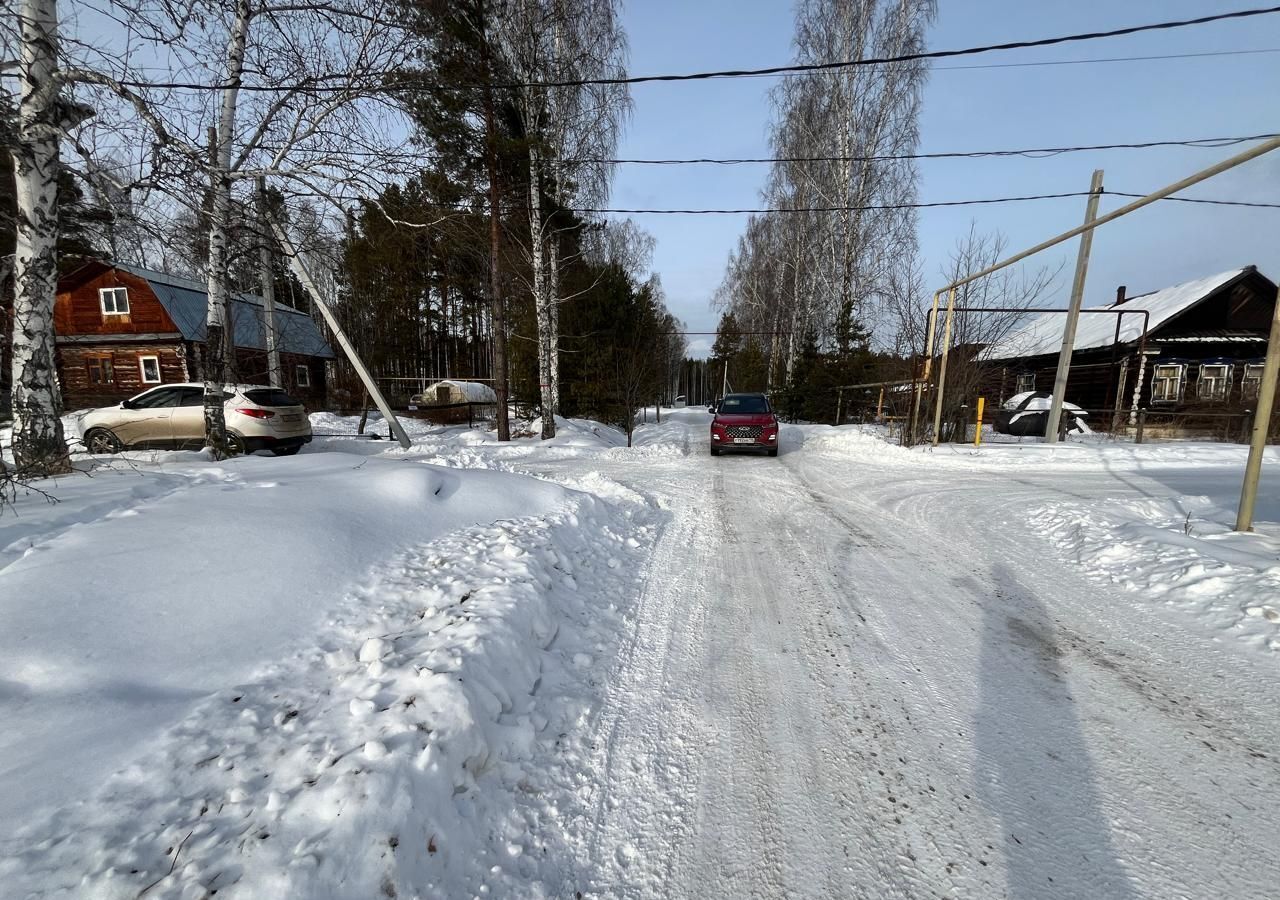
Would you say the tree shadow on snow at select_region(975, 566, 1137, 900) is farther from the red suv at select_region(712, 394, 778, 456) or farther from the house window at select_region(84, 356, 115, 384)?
the house window at select_region(84, 356, 115, 384)

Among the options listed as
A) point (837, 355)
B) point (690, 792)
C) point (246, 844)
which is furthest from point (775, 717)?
point (837, 355)

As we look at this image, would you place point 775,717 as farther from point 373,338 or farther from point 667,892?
point 373,338

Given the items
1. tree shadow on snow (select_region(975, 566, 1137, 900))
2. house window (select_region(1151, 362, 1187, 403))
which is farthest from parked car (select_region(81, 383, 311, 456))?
house window (select_region(1151, 362, 1187, 403))

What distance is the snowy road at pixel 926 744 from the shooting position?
1.81m

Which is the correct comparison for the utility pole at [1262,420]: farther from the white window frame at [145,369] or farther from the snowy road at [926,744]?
the white window frame at [145,369]

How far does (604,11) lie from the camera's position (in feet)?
45.9

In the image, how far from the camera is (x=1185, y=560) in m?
4.36

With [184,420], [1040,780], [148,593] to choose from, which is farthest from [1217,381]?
[184,420]

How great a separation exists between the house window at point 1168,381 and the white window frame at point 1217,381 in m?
0.52

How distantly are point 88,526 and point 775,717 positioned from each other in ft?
15.3

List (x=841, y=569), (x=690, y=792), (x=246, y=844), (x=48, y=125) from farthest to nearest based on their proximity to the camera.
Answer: (x=48, y=125), (x=841, y=569), (x=690, y=792), (x=246, y=844)

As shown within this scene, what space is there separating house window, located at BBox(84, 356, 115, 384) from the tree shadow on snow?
31116 mm

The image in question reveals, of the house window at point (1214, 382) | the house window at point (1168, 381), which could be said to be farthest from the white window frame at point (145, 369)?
the house window at point (1168, 381)

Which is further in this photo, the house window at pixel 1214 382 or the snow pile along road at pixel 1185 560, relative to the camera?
the house window at pixel 1214 382
